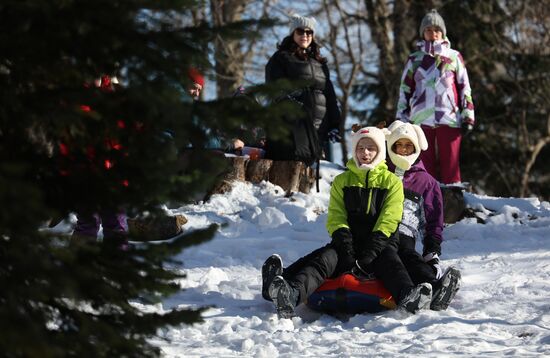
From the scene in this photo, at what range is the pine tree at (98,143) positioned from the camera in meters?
2.68

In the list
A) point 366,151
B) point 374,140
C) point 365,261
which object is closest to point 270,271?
point 365,261

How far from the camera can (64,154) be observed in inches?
121

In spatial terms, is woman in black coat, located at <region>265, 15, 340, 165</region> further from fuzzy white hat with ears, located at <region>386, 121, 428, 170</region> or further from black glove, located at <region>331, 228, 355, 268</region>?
black glove, located at <region>331, 228, 355, 268</region>

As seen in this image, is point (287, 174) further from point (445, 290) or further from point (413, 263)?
point (445, 290)

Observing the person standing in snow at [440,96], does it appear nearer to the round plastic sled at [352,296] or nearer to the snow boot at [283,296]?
the round plastic sled at [352,296]

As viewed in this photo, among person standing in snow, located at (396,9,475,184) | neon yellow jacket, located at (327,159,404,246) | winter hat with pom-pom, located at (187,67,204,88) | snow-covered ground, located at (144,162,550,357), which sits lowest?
snow-covered ground, located at (144,162,550,357)

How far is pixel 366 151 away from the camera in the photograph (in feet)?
21.0

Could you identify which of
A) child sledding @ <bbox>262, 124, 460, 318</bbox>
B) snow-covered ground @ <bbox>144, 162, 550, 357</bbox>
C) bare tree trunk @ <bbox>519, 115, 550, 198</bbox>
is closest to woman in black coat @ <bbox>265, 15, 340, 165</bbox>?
snow-covered ground @ <bbox>144, 162, 550, 357</bbox>

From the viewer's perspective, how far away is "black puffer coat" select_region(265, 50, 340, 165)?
377 inches

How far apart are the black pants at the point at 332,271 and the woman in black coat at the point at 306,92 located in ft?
11.4

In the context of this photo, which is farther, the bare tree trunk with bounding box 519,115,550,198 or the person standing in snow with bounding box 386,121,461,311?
the bare tree trunk with bounding box 519,115,550,198

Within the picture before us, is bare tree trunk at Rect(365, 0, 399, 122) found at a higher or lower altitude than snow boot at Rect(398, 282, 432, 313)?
higher

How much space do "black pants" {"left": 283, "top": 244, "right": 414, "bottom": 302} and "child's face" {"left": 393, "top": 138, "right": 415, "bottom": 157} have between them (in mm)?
992

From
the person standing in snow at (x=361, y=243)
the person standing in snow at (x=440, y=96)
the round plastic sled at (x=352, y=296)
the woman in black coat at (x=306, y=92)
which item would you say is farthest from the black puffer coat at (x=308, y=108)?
the round plastic sled at (x=352, y=296)
